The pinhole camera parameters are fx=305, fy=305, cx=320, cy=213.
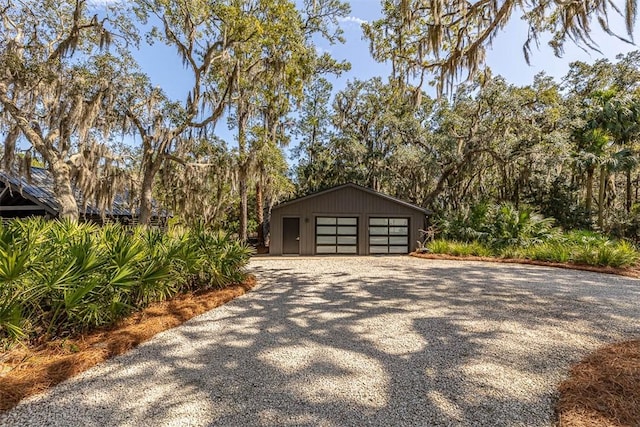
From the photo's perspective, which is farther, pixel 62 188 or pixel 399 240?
pixel 399 240

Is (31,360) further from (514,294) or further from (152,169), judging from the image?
(152,169)

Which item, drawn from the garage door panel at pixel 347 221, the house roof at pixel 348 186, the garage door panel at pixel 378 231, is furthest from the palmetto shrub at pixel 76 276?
the garage door panel at pixel 378 231

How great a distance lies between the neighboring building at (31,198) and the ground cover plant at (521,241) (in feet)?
41.8

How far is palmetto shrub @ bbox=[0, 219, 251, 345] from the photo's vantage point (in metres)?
2.88

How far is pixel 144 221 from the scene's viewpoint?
30.2 feet

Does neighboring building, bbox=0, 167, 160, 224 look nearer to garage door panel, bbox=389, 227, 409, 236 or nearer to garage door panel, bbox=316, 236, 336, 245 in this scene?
garage door panel, bbox=316, 236, 336, 245

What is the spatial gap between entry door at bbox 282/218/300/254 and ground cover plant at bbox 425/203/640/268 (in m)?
5.34

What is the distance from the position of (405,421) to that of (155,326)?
306 centimetres

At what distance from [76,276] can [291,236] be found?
9.62m

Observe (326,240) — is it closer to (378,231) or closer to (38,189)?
(378,231)

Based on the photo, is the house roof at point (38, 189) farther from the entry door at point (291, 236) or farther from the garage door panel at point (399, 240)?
the garage door panel at point (399, 240)

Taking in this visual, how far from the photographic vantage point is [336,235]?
13.0 meters

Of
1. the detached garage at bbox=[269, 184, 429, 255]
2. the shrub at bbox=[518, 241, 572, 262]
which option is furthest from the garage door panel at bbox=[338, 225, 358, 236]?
the shrub at bbox=[518, 241, 572, 262]

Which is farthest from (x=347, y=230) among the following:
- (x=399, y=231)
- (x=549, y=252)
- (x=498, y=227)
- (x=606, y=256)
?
(x=606, y=256)
